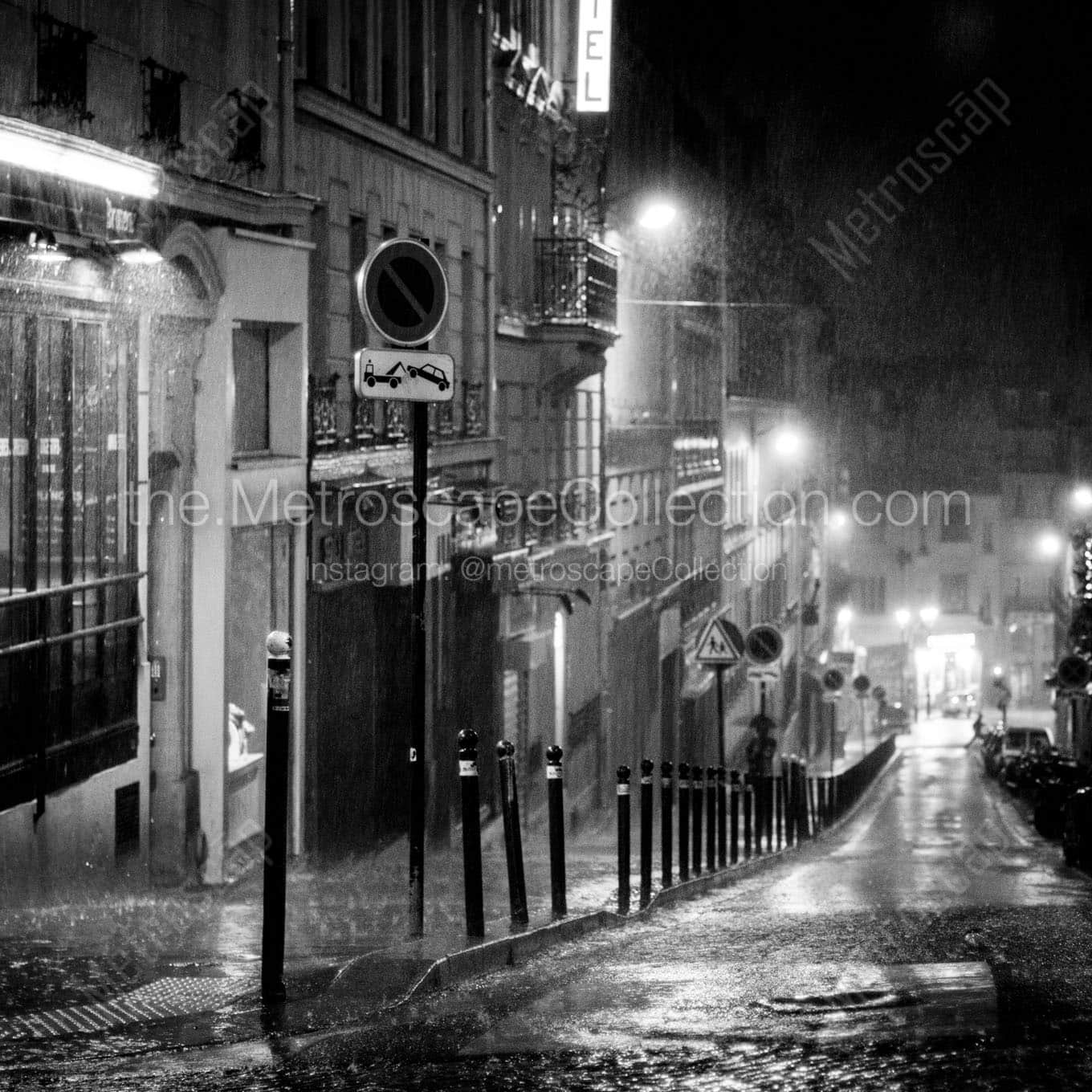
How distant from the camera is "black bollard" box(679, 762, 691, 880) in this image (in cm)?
1562

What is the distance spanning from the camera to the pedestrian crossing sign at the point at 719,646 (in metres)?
22.5

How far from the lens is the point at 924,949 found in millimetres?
9695

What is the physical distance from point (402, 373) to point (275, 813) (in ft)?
8.77

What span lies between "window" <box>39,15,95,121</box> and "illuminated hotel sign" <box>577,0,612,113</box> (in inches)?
688

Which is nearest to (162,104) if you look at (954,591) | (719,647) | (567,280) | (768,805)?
(719,647)

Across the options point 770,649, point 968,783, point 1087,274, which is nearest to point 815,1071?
point 770,649

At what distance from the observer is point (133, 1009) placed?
24.5 feet

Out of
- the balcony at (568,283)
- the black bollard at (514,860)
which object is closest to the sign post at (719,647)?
the balcony at (568,283)

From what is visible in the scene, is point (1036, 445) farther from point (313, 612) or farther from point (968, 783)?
point (313, 612)

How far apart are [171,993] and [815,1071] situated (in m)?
2.81

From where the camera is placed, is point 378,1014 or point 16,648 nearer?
point 378,1014

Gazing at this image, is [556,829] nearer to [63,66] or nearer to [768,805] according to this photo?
[63,66]

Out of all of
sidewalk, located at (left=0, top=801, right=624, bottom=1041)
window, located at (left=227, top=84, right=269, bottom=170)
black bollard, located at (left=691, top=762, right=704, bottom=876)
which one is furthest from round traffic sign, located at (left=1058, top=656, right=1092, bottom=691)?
window, located at (left=227, top=84, right=269, bottom=170)

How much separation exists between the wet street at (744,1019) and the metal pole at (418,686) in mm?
698
